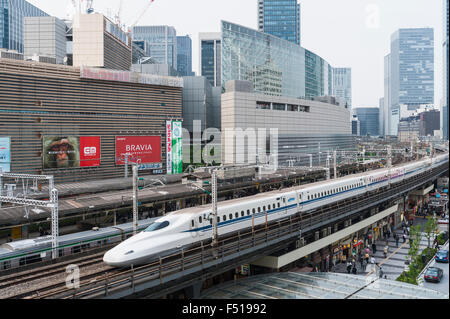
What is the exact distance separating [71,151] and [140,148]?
11610mm

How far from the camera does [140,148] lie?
63.8 m

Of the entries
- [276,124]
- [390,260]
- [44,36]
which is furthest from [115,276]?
[44,36]

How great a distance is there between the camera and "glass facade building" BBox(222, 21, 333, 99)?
94.4 metres

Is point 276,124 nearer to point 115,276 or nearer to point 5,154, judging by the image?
point 5,154

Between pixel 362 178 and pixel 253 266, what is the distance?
27188 millimetres

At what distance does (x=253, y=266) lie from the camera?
2622cm

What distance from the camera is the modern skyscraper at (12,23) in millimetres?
167375

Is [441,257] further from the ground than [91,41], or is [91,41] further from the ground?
[91,41]

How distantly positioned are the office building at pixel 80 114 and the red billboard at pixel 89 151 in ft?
0.48

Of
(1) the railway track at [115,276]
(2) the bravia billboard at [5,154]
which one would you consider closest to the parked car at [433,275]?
(1) the railway track at [115,276]

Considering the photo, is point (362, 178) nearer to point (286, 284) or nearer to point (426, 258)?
point (426, 258)

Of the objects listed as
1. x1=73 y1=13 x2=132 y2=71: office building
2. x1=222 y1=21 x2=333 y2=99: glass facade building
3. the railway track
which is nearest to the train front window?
the railway track

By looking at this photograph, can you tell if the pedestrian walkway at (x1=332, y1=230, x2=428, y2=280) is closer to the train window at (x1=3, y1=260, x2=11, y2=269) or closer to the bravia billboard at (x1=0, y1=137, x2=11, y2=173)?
the train window at (x1=3, y1=260, x2=11, y2=269)
